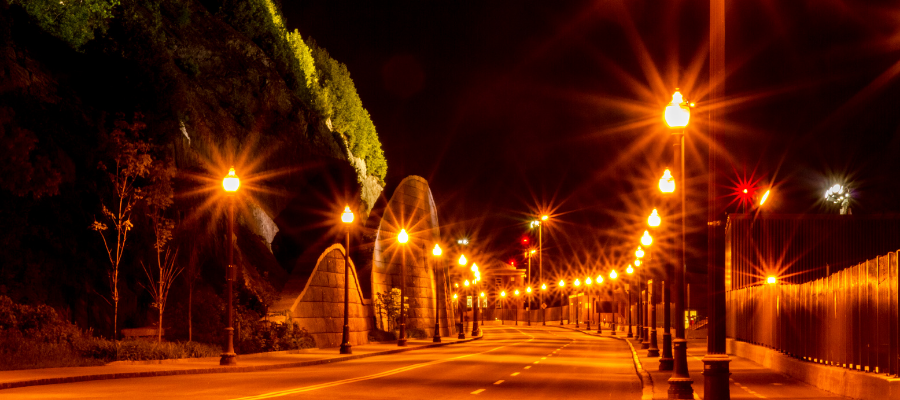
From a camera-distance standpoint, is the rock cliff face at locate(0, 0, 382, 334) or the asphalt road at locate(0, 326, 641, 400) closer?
the asphalt road at locate(0, 326, 641, 400)

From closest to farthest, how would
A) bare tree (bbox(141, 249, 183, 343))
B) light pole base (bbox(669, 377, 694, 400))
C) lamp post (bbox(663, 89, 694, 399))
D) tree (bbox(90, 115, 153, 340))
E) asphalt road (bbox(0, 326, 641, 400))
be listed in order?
1. lamp post (bbox(663, 89, 694, 399))
2. light pole base (bbox(669, 377, 694, 400))
3. asphalt road (bbox(0, 326, 641, 400))
4. bare tree (bbox(141, 249, 183, 343))
5. tree (bbox(90, 115, 153, 340))

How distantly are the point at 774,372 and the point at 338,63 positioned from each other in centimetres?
8429

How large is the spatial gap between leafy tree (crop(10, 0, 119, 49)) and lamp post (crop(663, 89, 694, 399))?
3521 centimetres

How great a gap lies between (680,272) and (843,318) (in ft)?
11.5

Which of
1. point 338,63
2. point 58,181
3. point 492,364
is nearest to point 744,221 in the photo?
point 492,364

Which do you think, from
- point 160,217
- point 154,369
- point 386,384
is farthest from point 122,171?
point 386,384

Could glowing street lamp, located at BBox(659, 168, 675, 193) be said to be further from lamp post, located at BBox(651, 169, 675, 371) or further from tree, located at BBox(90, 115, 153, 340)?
tree, located at BBox(90, 115, 153, 340)

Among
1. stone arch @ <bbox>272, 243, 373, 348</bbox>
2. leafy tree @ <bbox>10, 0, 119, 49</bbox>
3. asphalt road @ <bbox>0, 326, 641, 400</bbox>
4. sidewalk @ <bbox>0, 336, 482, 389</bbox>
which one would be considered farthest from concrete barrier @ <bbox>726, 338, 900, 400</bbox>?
leafy tree @ <bbox>10, 0, 119, 49</bbox>

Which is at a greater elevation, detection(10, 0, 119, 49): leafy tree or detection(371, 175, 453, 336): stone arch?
detection(10, 0, 119, 49): leafy tree

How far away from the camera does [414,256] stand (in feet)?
233

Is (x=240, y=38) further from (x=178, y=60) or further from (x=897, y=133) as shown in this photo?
(x=897, y=133)

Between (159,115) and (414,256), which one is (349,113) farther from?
(159,115)

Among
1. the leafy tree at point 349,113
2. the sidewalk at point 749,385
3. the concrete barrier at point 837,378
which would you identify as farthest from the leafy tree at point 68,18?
the leafy tree at point 349,113

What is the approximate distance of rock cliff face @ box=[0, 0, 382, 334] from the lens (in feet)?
121
